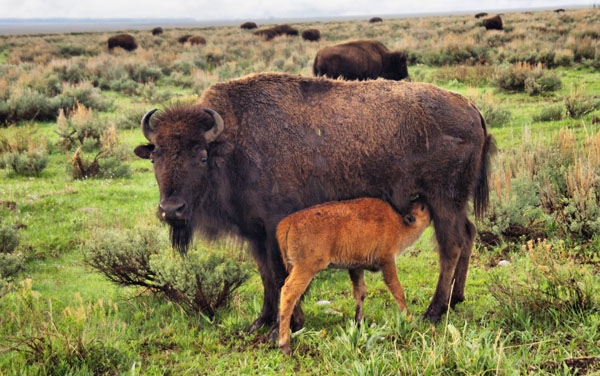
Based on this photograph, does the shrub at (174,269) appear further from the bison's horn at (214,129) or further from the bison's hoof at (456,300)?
the bison's hoof at (456,300)

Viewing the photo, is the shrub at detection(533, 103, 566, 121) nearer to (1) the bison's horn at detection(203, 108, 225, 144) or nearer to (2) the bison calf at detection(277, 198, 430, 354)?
(2) the bison calf at detection(277, 198, 430, 354)

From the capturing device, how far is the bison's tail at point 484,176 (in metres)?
5.17

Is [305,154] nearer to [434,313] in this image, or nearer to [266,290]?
[266,290]

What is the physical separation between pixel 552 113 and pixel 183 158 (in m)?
9.81

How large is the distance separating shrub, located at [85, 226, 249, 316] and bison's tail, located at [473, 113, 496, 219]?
2.48 m

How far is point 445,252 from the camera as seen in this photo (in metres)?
4.99

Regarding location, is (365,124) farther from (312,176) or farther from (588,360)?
(588,360)

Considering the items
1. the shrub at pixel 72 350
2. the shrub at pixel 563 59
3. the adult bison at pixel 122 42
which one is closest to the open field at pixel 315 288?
the shrub at pixel 72 350

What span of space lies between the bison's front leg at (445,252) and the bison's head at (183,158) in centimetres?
220

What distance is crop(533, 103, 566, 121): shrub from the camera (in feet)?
37.3

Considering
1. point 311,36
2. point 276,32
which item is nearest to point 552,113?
point 311,36

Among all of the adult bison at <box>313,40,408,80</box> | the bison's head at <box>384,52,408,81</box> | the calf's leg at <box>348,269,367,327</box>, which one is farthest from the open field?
the adult bison at <box>313,40,408,80</box>

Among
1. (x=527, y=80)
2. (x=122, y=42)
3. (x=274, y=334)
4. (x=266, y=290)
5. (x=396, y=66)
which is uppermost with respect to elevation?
(x=122, y=42)

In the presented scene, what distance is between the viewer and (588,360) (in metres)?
3.46
